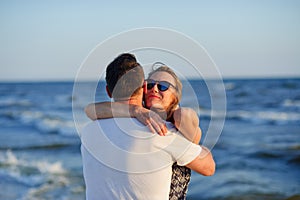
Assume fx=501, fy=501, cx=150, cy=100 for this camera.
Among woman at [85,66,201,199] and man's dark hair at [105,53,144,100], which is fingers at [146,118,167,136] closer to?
woman at [85,66,201,199]

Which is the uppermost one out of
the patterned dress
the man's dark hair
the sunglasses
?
the man's dark hair

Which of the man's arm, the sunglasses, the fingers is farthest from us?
the sunglasses

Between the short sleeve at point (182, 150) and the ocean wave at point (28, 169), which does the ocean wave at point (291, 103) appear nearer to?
the ocean wave at point (28, 169)

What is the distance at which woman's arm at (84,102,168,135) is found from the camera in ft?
7.72

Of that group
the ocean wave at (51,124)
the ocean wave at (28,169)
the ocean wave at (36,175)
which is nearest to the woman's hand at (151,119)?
the ocean wave at (36,175)

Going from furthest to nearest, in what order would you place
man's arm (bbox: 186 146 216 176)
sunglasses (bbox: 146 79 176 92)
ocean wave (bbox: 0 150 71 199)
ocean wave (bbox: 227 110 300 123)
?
ocean wave (bbox: 227 110 300 123) → ocean wave (bbox: 0 150 71 199) → sunglasses (bbox: 146 79 176 92) → man's arm (bbox: 186 146 216 176)

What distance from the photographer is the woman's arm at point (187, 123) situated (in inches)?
95.0

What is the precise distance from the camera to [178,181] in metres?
2.54

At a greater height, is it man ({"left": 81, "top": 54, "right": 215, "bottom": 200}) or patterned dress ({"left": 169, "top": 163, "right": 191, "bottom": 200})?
man ({"left": 81, "top": 54, "right": 215, "bottom": 200})

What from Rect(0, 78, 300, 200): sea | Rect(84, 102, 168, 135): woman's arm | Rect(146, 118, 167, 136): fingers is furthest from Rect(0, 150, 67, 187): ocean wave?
Rect(146, 118, 167, 136): fingers

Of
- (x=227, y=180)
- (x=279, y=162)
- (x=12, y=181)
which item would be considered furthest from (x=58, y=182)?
(x=279, y=162)

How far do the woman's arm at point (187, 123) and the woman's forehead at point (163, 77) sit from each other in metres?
0.25

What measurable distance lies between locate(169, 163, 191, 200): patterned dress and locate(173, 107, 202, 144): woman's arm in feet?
0.53

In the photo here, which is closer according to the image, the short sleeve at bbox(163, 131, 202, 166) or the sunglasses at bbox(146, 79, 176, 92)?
the short sleeve at bbox(163, 131, 202, 166)
